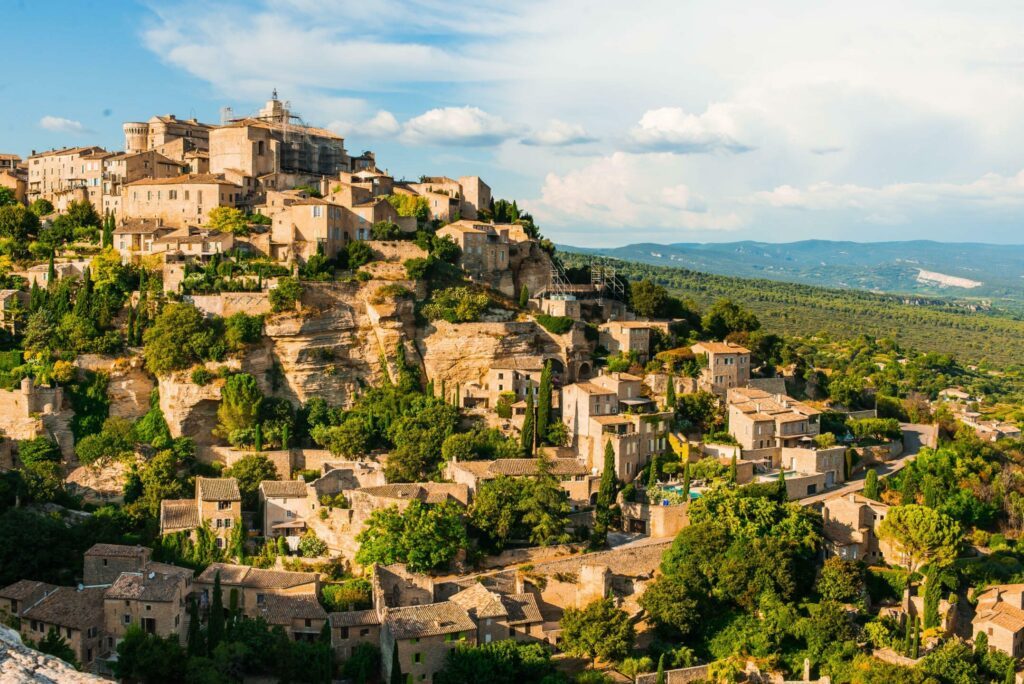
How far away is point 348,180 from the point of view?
58.7 metres

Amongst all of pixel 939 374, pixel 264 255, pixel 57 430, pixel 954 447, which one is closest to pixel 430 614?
pixel 57 430

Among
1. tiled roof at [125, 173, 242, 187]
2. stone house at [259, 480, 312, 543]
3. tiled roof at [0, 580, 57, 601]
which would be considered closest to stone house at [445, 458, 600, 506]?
stone house at [259, 480, 312, 543]

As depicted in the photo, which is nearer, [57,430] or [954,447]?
[57,430]

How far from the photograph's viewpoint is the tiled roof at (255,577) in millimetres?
36188

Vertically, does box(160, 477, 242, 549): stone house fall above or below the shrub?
below

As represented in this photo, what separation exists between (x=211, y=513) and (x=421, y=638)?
10.5 meters

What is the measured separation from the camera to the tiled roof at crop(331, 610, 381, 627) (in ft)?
113

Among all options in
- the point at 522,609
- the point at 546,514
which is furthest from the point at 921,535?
the point at 522,609

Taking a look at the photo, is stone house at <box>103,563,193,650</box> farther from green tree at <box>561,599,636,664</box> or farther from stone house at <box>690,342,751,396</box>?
stone house at <box>690,342,751,396</box>

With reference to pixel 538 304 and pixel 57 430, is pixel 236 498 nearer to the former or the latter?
pixel 57 430

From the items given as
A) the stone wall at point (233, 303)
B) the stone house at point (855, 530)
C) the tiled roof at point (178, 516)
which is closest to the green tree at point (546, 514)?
the stone house at point (855, 530)

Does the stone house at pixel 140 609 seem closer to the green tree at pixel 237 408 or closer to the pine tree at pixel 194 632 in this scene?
the pine tree at pixel 194 632

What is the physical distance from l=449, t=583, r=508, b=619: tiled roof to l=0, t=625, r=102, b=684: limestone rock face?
25285 mm

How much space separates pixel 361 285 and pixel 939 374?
197ft
